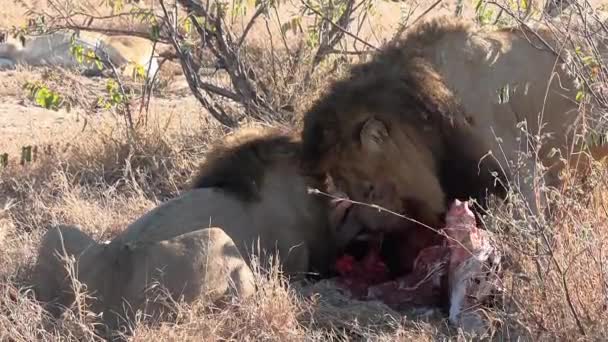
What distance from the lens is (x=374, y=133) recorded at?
5.37 m

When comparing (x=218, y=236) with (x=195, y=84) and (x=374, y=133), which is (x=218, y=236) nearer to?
(x=374, y=133)

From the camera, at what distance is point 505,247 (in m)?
4.53

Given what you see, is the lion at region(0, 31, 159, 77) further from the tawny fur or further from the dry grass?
the tawny fur

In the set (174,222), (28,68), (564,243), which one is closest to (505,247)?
(564,243)

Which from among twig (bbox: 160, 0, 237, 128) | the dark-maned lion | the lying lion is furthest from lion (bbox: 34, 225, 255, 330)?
twig (bbox: 160, 0, 237, 128)

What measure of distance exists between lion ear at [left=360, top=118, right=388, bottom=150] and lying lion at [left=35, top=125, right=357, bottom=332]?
1.06 ft

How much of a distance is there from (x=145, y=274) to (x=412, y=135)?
1.37 metres

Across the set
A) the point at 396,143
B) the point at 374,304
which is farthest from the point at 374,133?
the point at 374,304

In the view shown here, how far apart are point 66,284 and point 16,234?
1.66 metres

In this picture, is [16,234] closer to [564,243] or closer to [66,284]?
[66,284]

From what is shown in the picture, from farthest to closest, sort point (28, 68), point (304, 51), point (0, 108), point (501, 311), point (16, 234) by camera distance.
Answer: point (28, 68) < point (0, 108) < point (304, 51) < point (16, 234) < point (501, 311)

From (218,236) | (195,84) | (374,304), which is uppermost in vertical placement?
(195,84)

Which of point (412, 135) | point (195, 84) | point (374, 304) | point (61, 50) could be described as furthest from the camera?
point (61, 50)

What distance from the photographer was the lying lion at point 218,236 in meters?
4.76
